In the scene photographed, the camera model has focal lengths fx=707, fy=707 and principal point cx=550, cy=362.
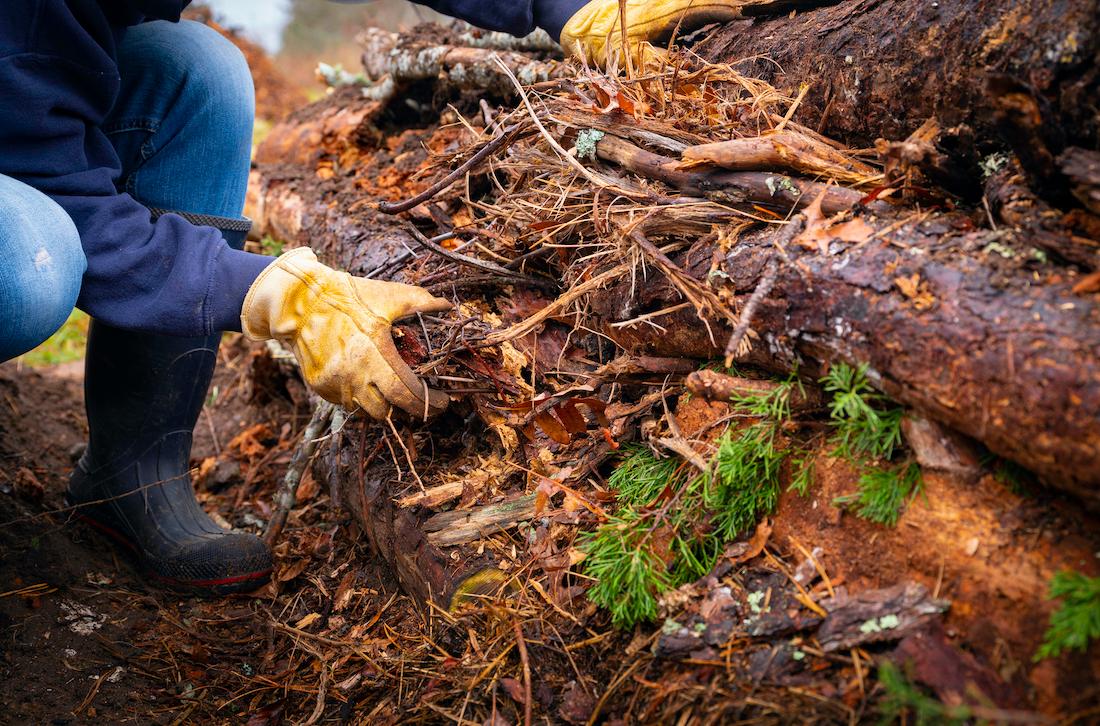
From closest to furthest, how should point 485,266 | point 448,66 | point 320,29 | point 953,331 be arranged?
1. point 953,331
2. point 485,266
3. point 448,66
4. point 320,29

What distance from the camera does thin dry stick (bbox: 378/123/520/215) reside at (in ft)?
6.91

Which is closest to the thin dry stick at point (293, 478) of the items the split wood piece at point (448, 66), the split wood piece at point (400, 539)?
the split wood piece at point (400, 539)

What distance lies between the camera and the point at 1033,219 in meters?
1.25

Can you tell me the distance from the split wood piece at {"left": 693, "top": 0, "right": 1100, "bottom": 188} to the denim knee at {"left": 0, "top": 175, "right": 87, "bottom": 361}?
1909mm

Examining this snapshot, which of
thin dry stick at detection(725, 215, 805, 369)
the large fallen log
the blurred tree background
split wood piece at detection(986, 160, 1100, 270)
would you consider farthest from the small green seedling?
the blurred tree background

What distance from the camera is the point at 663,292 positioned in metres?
1.67

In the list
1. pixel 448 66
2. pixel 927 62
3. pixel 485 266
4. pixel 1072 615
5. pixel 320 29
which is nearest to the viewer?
pixel 1072 615

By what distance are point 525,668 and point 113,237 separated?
1456mm

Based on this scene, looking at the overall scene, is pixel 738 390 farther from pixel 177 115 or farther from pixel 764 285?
pixel 177 115

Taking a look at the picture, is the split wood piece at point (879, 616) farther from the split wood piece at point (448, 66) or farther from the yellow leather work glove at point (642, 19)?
the split wood piece at point (448, 66)

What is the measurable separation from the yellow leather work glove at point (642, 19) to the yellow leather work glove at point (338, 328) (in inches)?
43.3

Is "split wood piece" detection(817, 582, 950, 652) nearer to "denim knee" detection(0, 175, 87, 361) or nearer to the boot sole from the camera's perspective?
the boot sole

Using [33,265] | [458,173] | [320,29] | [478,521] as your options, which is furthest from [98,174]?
[320,29]

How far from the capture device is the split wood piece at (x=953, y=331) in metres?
1.05
